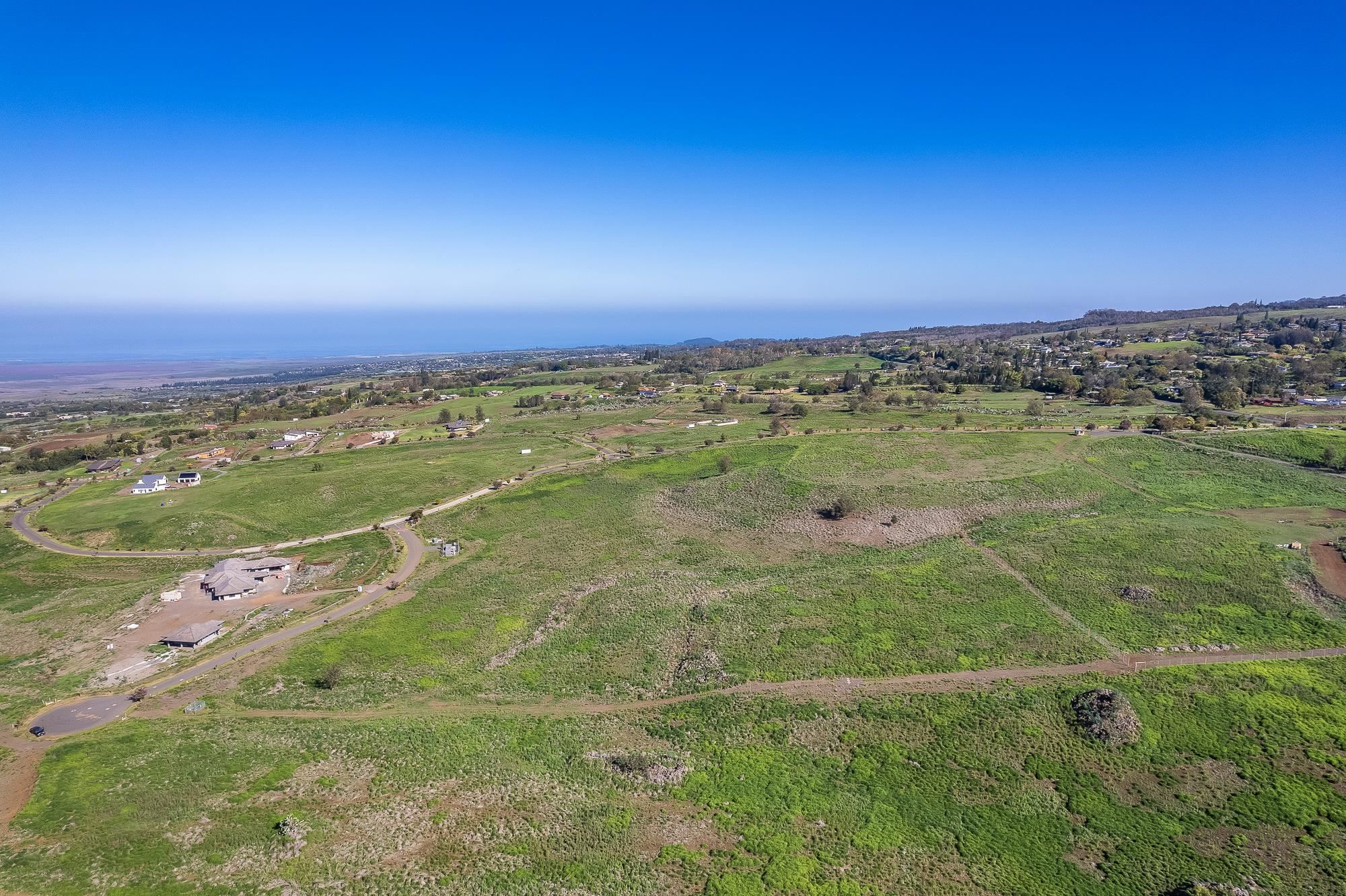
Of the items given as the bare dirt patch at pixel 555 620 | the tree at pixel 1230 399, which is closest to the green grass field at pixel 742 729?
the bare dirt patch at pixel 555 620

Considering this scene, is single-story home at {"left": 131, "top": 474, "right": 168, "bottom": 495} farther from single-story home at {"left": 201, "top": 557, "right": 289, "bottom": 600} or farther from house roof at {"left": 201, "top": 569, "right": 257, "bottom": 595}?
house roof at {"left": 201, "top": 569, "right": 257, "bottom": 595}

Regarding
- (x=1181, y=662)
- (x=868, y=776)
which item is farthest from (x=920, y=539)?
(x=868, y=776)

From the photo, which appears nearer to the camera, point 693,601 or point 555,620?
point 555,620

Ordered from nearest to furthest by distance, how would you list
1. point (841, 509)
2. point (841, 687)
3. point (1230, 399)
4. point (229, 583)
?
point (841, 687), point (229, 583), point (841, 509), point (1230, 399)

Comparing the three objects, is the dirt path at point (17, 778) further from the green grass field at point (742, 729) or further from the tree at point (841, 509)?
the tree at point (841, 509)

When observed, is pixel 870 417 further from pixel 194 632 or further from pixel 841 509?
pixel 194 632

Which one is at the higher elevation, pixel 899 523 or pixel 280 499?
pixel 280 499

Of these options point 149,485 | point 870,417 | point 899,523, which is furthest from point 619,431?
point 149,485

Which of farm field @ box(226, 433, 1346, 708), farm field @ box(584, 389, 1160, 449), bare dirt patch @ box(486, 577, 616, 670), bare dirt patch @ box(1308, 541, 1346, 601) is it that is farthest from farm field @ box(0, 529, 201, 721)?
bare dirt patch @ box(1308, 541, 1346, 601)
